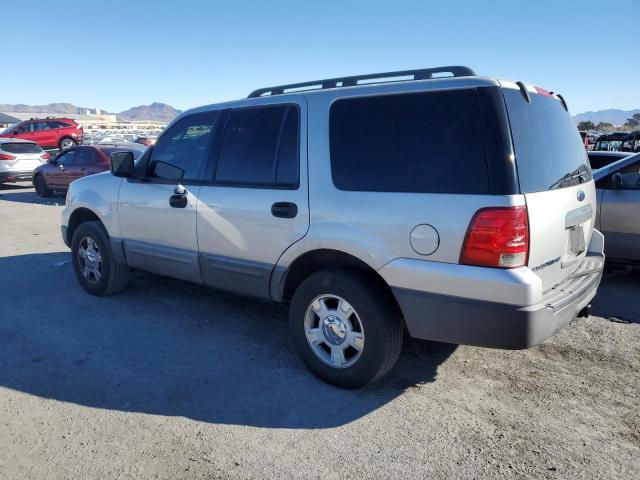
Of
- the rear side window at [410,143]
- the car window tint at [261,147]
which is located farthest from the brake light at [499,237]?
the car window tint at [261,147]

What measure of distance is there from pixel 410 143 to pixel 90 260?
12.8ft

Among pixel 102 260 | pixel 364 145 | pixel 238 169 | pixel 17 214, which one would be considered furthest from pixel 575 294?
pixel 17 214

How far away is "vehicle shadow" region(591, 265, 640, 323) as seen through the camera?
4914 mm

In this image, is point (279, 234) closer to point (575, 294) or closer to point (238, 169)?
point (238, 169)

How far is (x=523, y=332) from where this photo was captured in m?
2.76

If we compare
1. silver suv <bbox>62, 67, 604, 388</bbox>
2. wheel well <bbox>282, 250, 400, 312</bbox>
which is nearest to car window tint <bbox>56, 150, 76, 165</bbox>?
silver suv <bbox>62, 67, 604, 388</bbox>

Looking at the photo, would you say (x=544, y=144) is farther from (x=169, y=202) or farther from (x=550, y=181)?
(x=169, y=202)

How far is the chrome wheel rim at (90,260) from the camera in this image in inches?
209

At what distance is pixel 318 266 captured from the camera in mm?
3674

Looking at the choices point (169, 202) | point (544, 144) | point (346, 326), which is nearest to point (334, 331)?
point (346, 326)

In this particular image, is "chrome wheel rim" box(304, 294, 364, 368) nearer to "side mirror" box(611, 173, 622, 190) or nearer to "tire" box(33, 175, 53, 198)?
"side mirror" box(611, 173, 622, 190)

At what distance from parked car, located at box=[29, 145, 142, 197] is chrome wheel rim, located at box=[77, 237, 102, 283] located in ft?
25.9

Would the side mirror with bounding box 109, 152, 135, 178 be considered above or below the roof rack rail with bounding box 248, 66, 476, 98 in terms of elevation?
below

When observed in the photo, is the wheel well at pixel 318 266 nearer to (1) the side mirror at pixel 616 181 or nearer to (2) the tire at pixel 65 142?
(1) the side mirror at pixel 616 181
